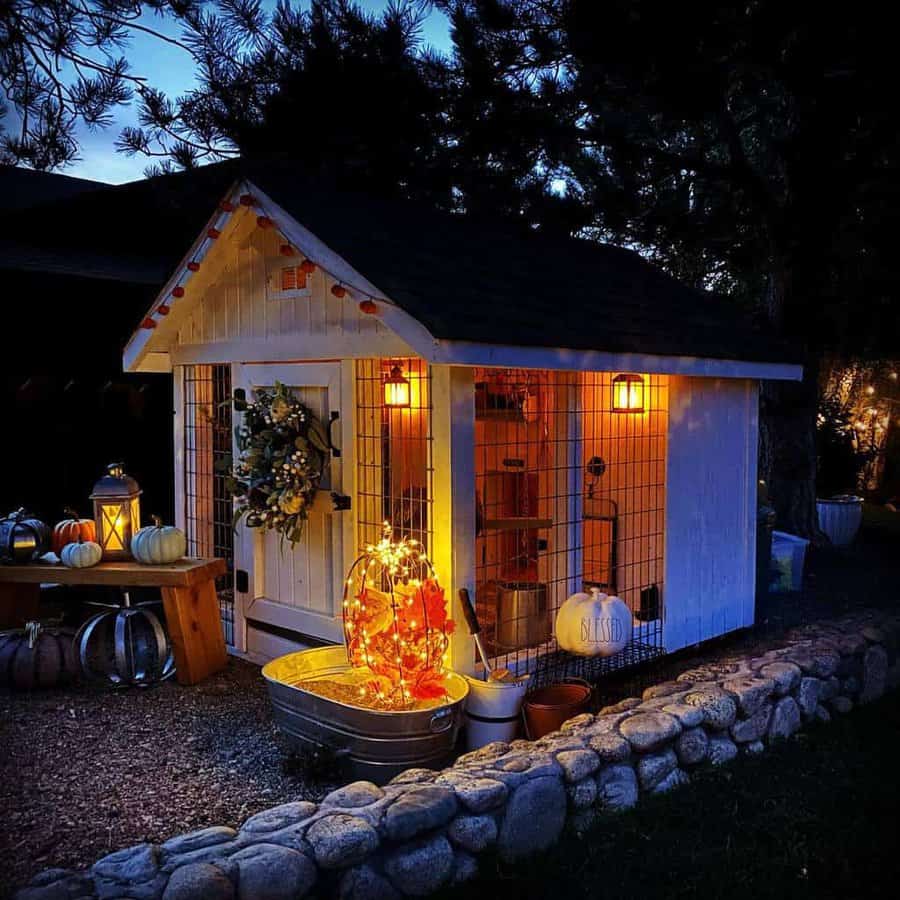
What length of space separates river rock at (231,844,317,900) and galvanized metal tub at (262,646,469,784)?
1.36 meters

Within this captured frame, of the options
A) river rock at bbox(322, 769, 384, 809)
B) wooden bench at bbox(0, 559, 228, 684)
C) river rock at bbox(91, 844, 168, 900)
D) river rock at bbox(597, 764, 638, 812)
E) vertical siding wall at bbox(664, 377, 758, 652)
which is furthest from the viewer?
vertical siding wall at bbox(664, 377, 758, 652)

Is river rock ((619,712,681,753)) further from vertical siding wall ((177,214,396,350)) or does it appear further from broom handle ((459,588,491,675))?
vertical siding wall ((177,214,396,350))

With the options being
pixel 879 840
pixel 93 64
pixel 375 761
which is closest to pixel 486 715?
pixel 375 761

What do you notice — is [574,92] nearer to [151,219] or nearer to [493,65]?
[493,65]

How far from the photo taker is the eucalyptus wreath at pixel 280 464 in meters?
5.79

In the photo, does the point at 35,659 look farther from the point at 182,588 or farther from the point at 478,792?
the point at 478,792

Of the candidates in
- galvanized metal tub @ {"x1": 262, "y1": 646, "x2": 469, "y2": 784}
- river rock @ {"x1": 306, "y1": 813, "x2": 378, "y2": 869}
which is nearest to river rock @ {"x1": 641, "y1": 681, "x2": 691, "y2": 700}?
→ galvanized metal tub @ {"x1": 262, "y1": 646, "x2": 469, "y2": 784}

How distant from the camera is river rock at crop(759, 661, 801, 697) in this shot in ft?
17.5

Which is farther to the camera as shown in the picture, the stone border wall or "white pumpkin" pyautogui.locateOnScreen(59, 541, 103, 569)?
"white pumpkin" pyautogui.locateOnScreen(59, 541, 103, 569)

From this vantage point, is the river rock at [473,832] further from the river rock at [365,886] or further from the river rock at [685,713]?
the river rock at [685,713]

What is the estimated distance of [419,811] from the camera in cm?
361

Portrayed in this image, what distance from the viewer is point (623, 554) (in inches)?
283

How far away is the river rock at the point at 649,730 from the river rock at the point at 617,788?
0.13m

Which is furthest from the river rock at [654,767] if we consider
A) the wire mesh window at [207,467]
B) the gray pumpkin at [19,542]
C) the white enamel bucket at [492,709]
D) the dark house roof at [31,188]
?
the dark house roof at [31,188]
